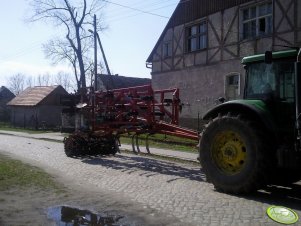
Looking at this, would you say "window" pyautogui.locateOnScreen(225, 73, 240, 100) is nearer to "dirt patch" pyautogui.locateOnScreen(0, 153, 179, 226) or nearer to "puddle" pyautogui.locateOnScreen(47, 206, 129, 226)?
"dirt patch" pyautogui.locateOnScreen(0, 153, 179, 226)

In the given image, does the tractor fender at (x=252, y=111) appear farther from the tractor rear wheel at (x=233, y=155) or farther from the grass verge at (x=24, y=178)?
the grass verge at (x=24, y=178)

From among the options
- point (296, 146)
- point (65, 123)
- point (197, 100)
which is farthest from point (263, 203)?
point (65, 123)

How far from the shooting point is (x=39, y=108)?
139 feet

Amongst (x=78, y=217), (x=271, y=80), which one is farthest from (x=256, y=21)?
(x=78, y=217)

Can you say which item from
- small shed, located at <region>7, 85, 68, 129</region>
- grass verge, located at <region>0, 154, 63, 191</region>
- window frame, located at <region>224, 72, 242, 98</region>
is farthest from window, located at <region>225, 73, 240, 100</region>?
small shed, located at <region>7, 85, 68, 129</region>

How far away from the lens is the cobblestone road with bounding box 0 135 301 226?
639 centimetres

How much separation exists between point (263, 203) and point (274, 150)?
0.90m

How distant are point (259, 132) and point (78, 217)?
3239 millimetres

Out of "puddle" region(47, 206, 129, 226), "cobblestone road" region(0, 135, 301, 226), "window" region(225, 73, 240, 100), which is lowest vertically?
"puddle" region(47, 206, 129, 226)

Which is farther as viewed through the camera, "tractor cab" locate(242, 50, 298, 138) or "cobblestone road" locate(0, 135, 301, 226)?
"tractor cab" locate(242, 50, 298, 138)

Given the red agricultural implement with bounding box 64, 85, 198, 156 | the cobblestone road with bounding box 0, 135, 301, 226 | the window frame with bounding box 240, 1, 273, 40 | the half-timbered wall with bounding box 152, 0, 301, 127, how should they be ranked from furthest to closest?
the window frame with bounding box 240, 1, 273, 40 → the half-timbered wall with bounding box 152, 0, 301, 127 → the red agricultural implement with bounding box 64, 85, 198, 156 → the cobblestone road with bounding box 0, 135, 301, 226

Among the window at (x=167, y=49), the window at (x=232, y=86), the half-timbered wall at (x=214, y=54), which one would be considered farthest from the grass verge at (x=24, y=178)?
the window at (x=167, y=49)

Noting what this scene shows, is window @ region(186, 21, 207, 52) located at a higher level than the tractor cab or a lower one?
higher

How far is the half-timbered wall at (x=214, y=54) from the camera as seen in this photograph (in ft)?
63.8
